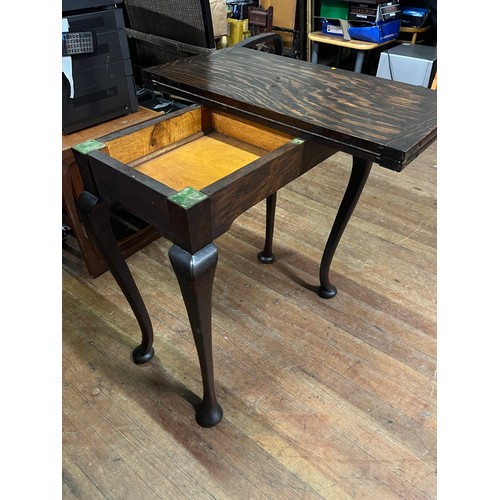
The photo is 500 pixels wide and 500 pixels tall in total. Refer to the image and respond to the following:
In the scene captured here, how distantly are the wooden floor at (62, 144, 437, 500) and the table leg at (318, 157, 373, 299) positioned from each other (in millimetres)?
A: 49

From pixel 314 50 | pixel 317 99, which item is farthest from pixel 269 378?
pixel 314 50

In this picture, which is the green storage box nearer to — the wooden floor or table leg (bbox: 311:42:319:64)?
table leg (bbox: 311:42:319:64)

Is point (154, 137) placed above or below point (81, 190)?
above

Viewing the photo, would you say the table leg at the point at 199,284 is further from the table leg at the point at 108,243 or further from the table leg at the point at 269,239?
the table leg at the point at 269,239

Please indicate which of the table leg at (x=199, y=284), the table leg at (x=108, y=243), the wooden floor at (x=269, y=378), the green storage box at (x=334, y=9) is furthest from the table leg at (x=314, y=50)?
the table leg at (x=199, y=284)

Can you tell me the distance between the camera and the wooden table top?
770 mm

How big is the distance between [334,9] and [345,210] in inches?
89.1

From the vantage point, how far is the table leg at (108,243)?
2.98ft

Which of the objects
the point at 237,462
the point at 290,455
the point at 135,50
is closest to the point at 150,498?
the point at 237,462

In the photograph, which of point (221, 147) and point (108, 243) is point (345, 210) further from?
point (108, 243)

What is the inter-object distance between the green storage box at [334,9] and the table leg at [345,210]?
218 centimetres

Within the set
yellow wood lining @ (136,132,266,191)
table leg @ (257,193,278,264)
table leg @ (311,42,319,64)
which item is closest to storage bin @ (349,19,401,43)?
table leg @ (311,42,319,64)

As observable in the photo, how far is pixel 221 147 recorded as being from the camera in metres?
1.01

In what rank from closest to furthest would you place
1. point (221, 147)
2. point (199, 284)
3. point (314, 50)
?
point (199, 284) → point (221, 147) → point (314, 50)
